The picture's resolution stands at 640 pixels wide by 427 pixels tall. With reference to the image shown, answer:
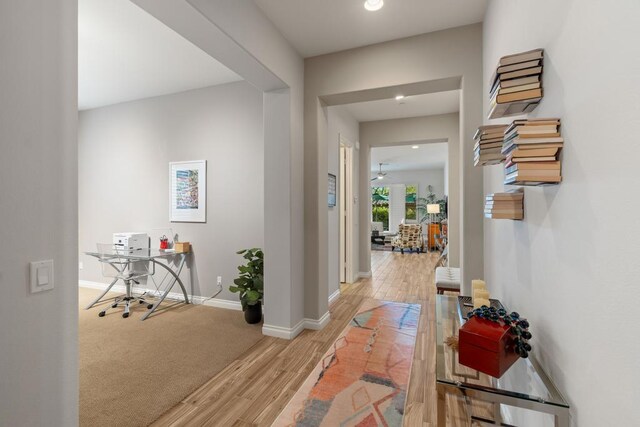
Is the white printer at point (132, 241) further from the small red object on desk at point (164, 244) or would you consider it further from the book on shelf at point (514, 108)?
the book on shelf at point (514, 108)

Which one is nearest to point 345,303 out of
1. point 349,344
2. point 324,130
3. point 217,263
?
point 349,344

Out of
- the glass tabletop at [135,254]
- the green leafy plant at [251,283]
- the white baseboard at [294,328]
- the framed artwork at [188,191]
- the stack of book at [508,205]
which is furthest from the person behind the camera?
the framed artwork at [188,191]

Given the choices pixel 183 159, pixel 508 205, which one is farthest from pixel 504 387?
pixel 183 159

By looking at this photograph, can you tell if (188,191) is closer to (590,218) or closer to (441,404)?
(441,404)

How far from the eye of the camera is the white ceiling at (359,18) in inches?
88.8

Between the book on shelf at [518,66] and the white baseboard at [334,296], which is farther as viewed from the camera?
the white baseboard at [334,296]

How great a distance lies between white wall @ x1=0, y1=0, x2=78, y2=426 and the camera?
92 cm

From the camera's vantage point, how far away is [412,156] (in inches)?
341

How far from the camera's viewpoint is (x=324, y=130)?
3207mm

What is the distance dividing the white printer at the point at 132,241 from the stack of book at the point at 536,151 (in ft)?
14.2

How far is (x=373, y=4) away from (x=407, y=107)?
2.51 metres

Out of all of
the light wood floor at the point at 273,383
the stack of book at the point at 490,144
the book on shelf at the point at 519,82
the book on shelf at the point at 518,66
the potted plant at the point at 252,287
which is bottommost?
the light wood floor at the point at 273,383

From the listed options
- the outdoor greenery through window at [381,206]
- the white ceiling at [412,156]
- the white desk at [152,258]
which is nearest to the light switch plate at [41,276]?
the white desk at [152,258]

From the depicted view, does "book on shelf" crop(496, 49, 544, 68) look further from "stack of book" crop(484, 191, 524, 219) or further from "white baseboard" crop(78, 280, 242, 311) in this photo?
"white baseboard" crop(78, 280, 242, 311)
